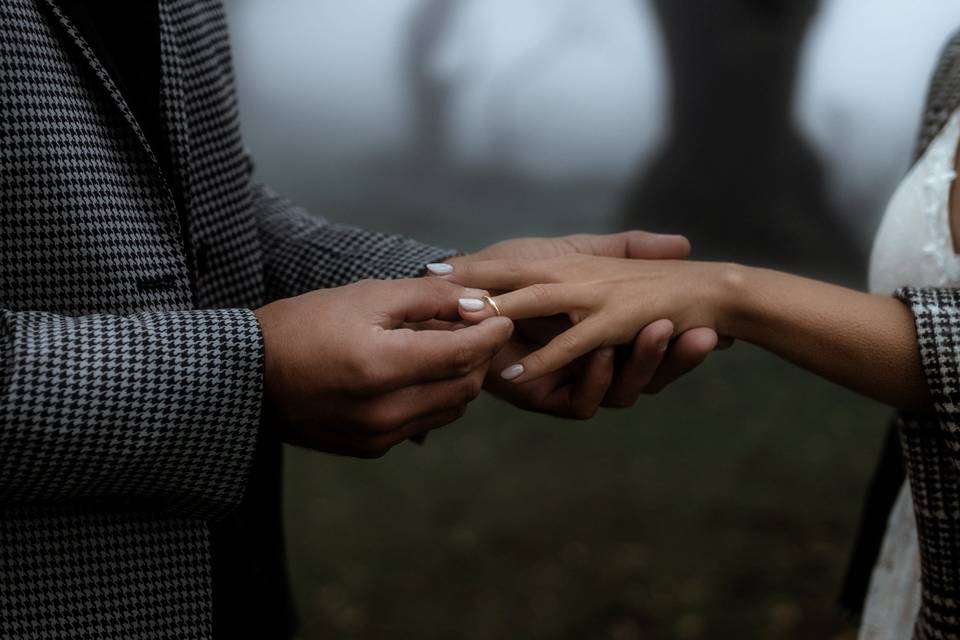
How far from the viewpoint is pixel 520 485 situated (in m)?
3.83

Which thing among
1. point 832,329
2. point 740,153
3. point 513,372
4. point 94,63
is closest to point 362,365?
point 513,372

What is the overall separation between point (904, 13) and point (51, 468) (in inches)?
148

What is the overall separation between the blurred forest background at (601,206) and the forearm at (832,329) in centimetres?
194

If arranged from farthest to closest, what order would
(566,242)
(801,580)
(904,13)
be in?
(904,13) < (801,580) < (566,242)

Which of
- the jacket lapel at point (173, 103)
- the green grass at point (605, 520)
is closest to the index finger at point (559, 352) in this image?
the jacket lapel at point (173, 103)

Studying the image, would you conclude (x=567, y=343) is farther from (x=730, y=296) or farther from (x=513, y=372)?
(x=730, y=296)

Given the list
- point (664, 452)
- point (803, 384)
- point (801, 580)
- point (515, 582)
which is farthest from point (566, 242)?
point (803, 384)

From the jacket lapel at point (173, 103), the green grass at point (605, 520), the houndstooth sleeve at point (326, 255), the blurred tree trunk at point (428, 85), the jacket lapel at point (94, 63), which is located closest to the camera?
the jacket lapel at point (94, 63)

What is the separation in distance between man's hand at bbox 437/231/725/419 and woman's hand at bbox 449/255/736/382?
0.03 metres

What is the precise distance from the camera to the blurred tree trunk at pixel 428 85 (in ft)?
12.6

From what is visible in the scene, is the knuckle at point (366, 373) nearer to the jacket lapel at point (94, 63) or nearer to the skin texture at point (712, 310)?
the skin texture at point (712, 310)

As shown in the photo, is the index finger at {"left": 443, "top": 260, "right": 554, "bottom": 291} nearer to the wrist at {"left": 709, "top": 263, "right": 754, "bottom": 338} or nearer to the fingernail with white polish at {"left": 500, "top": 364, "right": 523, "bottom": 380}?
the fingernail with white polish at {"left": 500, "top": 364, "right": 523, "bottom": 380}

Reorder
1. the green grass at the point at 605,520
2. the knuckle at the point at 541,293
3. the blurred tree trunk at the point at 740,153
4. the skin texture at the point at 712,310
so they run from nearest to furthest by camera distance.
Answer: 1. the skin texture at the point at 712,310
2. the knuckle at the point at 541,293
3. the green grass at the point at 605,520
4. the blurred tree trunk at the point at 740,153

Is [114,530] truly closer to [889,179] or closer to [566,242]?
[566,242]
